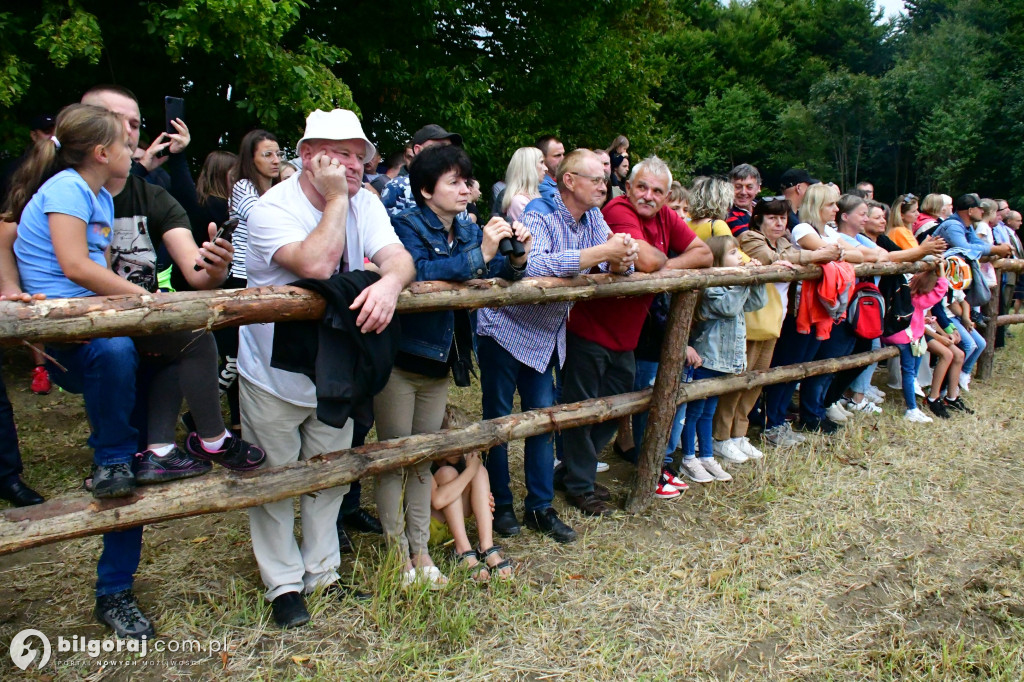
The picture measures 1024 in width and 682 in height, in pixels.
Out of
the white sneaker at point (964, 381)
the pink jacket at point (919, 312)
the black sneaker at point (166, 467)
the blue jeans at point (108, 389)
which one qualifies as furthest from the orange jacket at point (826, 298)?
the blue jeans at point (108, 389)

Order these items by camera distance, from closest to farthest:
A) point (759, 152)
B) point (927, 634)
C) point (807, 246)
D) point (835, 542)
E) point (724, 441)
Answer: point (927, 634) → point (835, 542) → point (724, 441) → point (807, 246) → point (759, 152)

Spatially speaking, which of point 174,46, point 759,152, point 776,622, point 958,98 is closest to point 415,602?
point 776,622

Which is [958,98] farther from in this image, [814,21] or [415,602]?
[415,602]

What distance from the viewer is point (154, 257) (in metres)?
3.10

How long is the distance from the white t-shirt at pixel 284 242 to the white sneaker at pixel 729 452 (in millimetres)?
3149

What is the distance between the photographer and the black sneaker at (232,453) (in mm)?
2832

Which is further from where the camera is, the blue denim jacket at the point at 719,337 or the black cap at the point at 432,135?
the black cap at the point at 432,135

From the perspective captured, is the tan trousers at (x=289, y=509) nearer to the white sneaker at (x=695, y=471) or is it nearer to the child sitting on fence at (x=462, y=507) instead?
the child sitting on fence at (x=462, y=507)

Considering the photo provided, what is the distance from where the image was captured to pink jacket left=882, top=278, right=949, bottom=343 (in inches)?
255

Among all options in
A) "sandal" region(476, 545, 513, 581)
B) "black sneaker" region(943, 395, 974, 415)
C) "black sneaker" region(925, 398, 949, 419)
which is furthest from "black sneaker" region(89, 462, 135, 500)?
"black sneaker" region(943, 395, 974, 415)

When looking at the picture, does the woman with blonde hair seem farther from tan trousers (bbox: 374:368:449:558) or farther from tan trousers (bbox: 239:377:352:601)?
tan trousers (bbox: 239:377:352:601)

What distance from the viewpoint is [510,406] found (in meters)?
3.99

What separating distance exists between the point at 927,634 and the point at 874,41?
38091mm

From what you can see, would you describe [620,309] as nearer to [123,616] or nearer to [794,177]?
[123,616]
